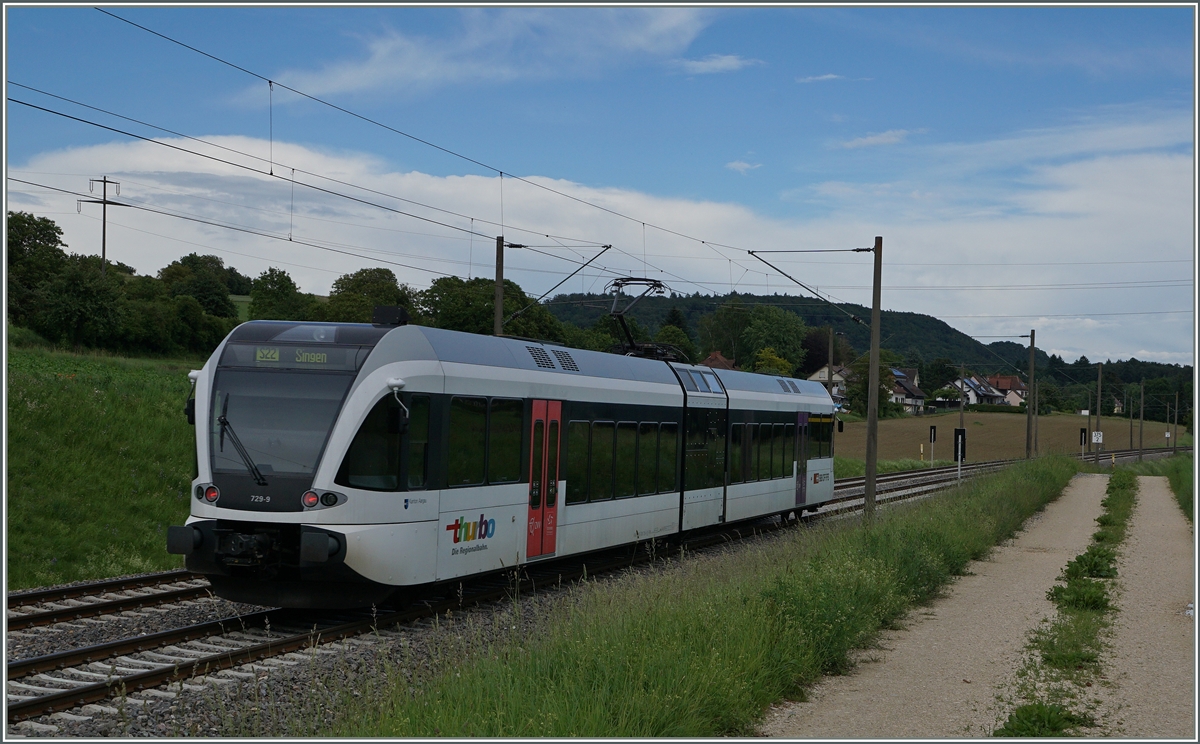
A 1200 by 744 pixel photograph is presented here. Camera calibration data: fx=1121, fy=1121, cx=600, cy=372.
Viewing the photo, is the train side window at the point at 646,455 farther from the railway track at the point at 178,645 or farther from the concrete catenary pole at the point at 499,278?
the concrete catenary pole at the point at 499,278

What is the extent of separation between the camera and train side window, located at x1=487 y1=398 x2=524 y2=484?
1288cm

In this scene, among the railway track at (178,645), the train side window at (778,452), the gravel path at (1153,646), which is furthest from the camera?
the train side window at (778,452)

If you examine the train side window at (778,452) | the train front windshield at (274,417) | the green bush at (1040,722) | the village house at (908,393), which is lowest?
the green bush at (1040,722)

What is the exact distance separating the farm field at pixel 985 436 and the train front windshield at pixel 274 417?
55509 millimetres

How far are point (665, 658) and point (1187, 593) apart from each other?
10491mm

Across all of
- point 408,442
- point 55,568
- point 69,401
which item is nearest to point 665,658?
Result: point 408,442

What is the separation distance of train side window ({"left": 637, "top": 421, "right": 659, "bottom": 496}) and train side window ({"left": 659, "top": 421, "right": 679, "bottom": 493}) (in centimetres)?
23

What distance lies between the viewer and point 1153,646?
11156 millimetres

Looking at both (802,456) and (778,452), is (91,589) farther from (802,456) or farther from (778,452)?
(802,456)

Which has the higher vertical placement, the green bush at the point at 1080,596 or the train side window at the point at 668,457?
the train side window at the point at 668,457

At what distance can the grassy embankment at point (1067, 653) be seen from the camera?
765 cm

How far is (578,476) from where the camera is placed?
1501 centimetres

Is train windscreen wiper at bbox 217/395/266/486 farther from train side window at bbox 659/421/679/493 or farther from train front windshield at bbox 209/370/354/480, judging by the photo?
train side window at bbox 659/421/679/493

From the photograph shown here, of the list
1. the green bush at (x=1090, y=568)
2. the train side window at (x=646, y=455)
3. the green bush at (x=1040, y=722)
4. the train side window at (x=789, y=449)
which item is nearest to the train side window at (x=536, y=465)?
the train side window at (x=646, y=455)
